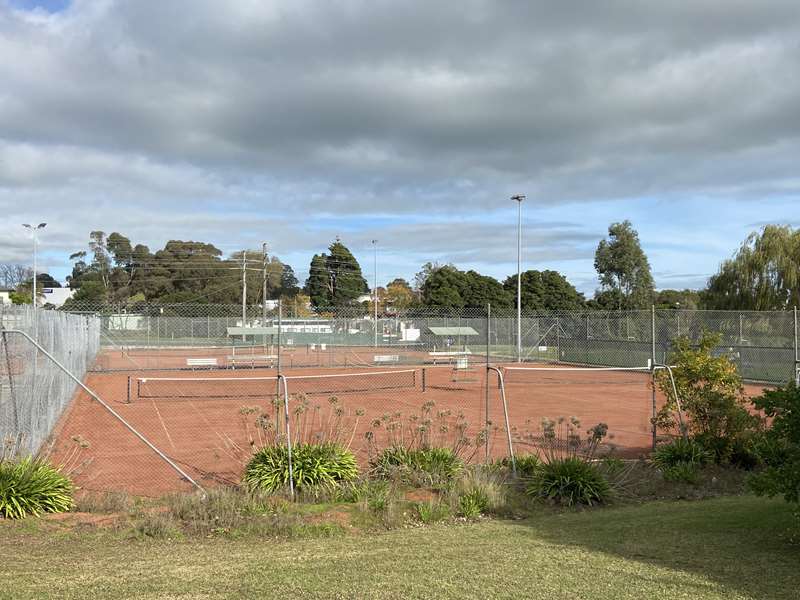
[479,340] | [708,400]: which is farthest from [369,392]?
[479,340]

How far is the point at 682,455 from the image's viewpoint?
1120cm

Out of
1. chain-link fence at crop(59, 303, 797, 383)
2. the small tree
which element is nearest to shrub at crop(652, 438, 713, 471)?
the small tree

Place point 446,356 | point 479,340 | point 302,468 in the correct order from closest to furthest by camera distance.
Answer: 1. point 302,468
2. point 446,356
3. point 479,340

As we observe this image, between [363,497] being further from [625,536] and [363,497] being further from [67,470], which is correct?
[67,470]

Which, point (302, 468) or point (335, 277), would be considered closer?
point (302, 468)

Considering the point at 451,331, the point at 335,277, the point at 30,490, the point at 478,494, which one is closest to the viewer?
the point at 30,490

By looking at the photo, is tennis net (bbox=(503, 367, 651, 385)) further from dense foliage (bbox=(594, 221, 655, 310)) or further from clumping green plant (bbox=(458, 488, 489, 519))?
dense foliage (bbox=(594, 221, 655, 310))

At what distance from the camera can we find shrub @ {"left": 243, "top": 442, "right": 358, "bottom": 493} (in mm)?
9219

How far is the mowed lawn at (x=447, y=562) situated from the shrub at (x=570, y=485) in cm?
97

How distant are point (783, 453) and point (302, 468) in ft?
18.5

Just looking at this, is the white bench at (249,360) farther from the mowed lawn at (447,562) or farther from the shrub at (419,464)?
the mowed lawn at (447,562)

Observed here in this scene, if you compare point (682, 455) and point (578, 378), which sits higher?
point (682, 455)

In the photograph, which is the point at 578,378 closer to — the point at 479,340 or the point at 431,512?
the point at 479,340

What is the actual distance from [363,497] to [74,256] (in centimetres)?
10660
